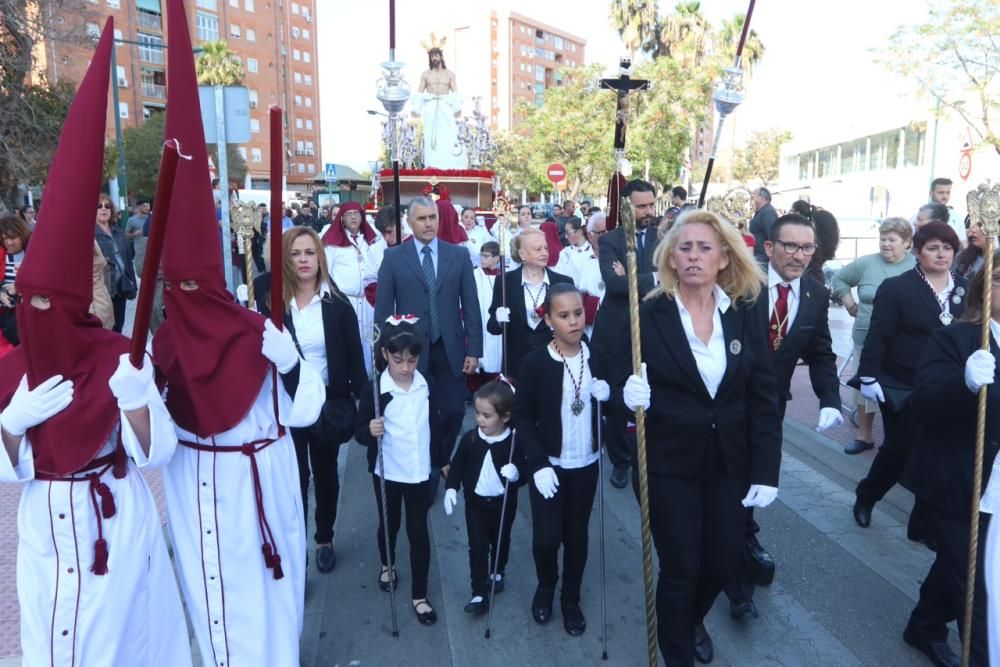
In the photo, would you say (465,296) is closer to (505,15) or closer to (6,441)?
(6,441)

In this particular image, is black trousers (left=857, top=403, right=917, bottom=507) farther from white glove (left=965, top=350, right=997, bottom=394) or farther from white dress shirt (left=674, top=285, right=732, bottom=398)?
white dress shirt (left=674, top=285, right=732, bottom=398)

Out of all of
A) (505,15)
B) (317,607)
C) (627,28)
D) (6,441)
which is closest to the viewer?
(6,441)

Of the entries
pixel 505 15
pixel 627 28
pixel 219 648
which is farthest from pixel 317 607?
pixel 505 15

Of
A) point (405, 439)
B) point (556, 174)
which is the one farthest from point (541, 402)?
point (556, 174)

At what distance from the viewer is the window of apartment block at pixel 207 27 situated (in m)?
63.0

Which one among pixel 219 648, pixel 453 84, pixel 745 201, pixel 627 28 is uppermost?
pixel 627 28

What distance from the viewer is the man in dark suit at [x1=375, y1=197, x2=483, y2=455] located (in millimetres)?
6012

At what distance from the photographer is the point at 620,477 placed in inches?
244

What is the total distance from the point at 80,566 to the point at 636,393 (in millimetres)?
2129

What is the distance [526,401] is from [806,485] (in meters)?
3.26

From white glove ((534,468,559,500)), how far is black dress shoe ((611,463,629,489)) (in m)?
2.41

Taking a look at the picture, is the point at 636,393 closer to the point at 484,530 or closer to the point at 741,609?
the point at 484,530

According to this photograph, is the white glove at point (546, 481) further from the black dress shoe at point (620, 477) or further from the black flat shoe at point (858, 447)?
the black flat shoe at point (858, 447)

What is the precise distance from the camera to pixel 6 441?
271 cm
